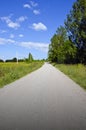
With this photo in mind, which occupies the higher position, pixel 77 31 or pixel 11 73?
pixel 77 31

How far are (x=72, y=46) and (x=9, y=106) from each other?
43.2 metres

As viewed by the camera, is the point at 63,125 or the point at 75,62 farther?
the point at 75,62

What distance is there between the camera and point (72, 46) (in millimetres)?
51312

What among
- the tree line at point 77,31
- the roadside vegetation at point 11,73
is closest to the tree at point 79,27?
the tree line at point 77,31

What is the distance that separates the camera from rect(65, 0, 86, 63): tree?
49.7 meters

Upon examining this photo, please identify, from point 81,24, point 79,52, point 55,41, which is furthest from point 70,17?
point 55,41

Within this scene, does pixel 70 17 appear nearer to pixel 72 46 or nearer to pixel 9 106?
pixel 72 46

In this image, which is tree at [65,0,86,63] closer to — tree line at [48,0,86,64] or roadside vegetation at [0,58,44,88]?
tree line at [48,0,86,64]

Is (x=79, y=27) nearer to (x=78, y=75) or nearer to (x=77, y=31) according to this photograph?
(x=77, y=31)

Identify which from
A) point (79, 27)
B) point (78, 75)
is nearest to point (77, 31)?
point (79, 27)

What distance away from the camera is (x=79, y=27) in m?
50.2

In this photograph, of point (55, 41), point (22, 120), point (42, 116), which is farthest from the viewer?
point (55, 41)

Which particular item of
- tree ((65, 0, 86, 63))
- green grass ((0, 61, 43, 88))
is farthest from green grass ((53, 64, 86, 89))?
tree ((65, 0, 86, 63))

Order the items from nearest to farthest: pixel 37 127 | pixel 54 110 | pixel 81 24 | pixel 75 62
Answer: pixel 37 127 < pixel 54 110 < pixel 81 24 < pixel 75 62
